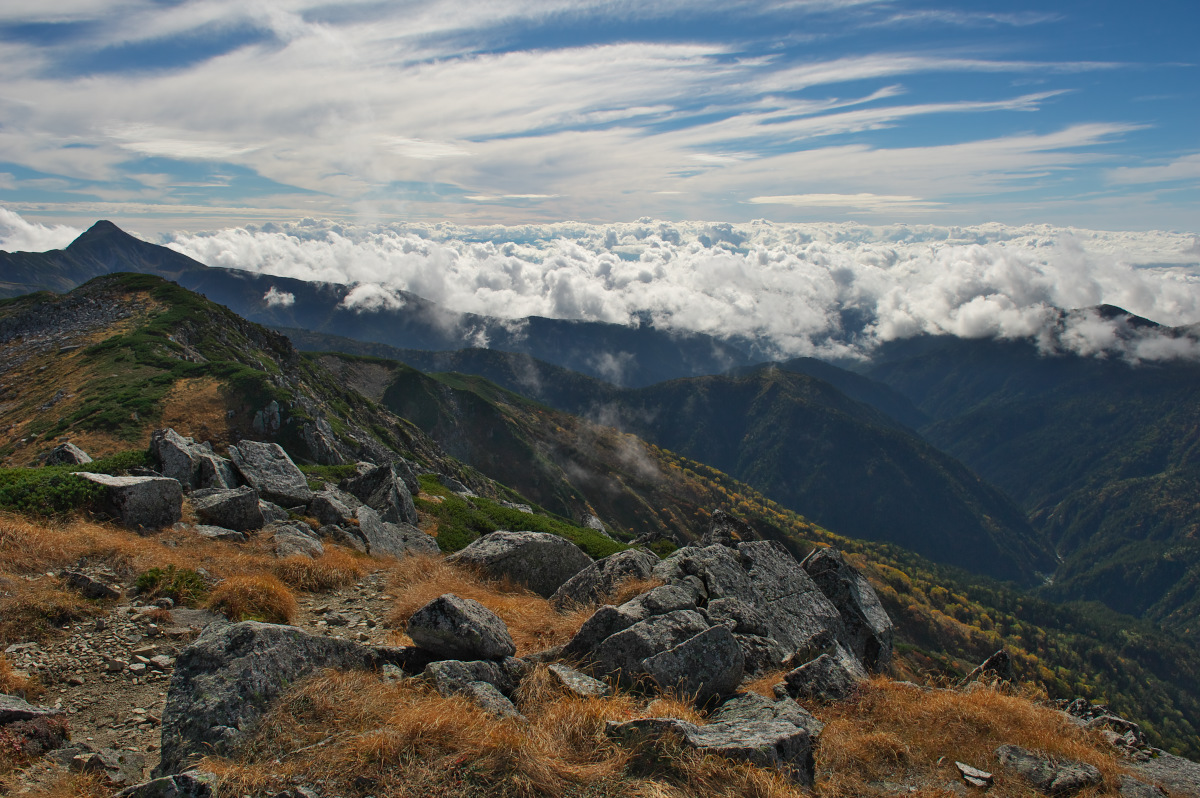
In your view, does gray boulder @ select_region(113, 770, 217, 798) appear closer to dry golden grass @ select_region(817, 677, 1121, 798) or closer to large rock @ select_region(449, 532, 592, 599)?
dry golden grass @ select_region(817, 677, 1121, 798)

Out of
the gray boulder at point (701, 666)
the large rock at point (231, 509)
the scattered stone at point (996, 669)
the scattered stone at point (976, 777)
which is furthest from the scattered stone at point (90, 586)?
the scattered stone at point (996, 669)

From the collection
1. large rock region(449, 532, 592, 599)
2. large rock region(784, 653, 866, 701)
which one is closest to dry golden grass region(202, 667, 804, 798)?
large rock region(784, 653, 866, 701)

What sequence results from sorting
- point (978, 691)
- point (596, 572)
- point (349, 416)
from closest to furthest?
point (978, 691), point (596, 572), point (349, 416)

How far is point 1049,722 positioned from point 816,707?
386 cm

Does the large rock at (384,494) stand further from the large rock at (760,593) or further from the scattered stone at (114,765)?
the scattered stone at (114,765)

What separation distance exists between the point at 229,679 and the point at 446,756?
338 cm

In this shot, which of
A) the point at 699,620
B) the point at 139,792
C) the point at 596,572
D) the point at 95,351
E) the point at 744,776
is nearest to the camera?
the point at 139,792

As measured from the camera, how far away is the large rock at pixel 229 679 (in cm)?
739

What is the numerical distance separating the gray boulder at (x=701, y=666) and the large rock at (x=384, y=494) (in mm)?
18636

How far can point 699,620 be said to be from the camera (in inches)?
456

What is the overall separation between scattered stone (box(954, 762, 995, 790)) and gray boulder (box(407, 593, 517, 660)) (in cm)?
743

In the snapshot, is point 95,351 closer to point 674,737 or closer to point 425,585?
point 425,585

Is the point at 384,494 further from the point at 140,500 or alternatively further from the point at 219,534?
the point at 140,500

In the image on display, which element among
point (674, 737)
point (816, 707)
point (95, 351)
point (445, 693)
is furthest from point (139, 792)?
point (95, 351)
